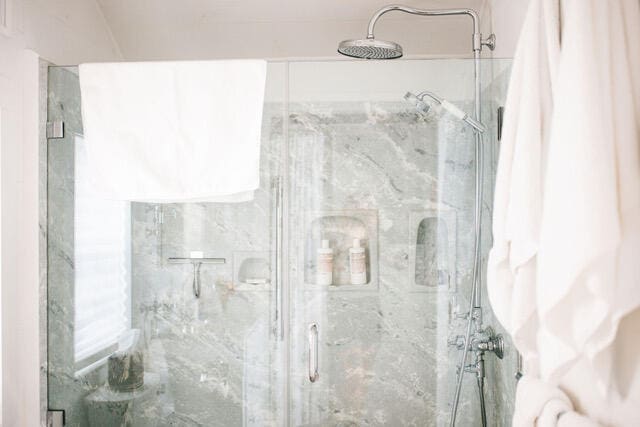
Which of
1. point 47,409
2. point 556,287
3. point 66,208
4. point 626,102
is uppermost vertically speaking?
point 626,102

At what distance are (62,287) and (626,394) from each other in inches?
64.8

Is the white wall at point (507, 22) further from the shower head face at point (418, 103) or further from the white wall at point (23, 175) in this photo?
the shower head face at point (418, 103)

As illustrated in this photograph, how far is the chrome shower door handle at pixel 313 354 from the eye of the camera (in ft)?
5.37

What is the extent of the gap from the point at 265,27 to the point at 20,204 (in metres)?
1.17

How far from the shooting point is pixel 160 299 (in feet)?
5.50

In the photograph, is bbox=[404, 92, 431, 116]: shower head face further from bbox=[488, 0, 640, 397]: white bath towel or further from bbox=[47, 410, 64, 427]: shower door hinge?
bbox=[47, 410, 64, 427]: shower door hinge

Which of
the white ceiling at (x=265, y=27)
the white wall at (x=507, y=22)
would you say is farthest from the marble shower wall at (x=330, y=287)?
the white ceiling at (x=265, y=27)

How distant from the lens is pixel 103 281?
1.71 m

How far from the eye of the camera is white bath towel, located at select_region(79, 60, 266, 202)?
1632 mm

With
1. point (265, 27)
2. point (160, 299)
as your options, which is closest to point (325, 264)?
point (160, 299)

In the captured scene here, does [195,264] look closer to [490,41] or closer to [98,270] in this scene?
[98,270]

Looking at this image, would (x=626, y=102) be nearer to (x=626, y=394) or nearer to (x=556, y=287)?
(x=556, y=287)

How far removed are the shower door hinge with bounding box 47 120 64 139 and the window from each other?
2.6 inches

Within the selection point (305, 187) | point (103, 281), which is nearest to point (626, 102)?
point (305, 187)
